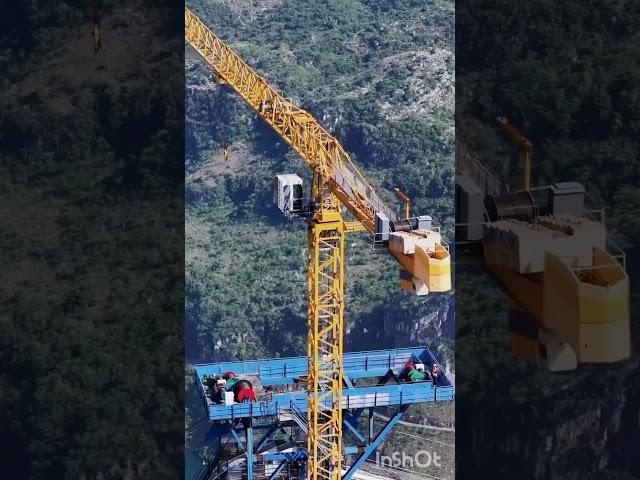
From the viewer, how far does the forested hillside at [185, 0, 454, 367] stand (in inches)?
998

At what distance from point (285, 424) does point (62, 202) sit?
973 centimetres

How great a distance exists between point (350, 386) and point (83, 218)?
958 centimetres

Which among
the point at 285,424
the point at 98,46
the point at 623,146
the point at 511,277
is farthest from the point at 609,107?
the point at 285,424

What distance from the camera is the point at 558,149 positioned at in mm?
10969

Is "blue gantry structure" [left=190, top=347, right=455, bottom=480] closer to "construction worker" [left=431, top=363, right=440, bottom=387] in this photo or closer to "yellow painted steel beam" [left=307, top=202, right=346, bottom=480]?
"construction worker" [left=431, top=363, right=440, bottom=387]

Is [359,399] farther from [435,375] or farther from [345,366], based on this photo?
[435,375]

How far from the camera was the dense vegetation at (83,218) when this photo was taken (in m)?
10.2

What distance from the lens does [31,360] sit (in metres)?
10.4

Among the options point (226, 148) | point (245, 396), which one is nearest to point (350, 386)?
point (245, 396)

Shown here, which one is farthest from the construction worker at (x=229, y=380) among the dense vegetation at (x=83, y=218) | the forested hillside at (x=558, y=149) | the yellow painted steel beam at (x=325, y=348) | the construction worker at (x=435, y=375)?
the dense vegetation at (x=83, y=218)

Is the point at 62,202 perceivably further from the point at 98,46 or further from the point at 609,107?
the point at 609,107

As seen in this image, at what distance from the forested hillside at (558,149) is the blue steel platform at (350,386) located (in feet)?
26.0

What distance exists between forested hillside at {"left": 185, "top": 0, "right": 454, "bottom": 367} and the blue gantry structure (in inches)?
187

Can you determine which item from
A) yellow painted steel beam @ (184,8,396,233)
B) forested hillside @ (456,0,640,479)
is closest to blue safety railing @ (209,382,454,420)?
yellow painted steel beam @ (184,8,396,233)
